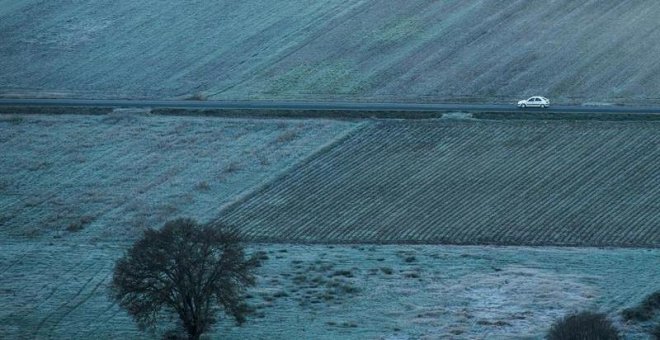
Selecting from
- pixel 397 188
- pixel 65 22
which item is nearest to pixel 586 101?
pixel 397 188

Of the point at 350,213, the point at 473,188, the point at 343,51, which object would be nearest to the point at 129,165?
the point at 350,213

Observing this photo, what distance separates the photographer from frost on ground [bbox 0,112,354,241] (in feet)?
178

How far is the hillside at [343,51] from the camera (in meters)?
69.8

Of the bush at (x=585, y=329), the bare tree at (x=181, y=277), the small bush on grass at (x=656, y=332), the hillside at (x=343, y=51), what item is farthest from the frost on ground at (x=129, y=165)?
the bush at (x=585, y=329)

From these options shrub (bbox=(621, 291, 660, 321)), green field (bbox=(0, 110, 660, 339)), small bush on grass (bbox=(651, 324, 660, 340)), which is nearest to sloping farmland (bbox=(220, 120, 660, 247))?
green field (bbox=(0, 110, 660, 339))

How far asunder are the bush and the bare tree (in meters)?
9.64

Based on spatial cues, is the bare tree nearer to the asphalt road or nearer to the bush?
the bush

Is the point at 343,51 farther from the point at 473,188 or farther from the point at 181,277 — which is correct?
the point at 181,277

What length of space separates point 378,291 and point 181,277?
719cm

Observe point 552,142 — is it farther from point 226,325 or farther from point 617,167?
point 226,325

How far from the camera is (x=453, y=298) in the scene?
42656 millimetres

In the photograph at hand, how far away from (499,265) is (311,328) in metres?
8.48

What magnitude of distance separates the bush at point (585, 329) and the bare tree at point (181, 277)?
9643mm

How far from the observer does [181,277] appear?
3938 cm
